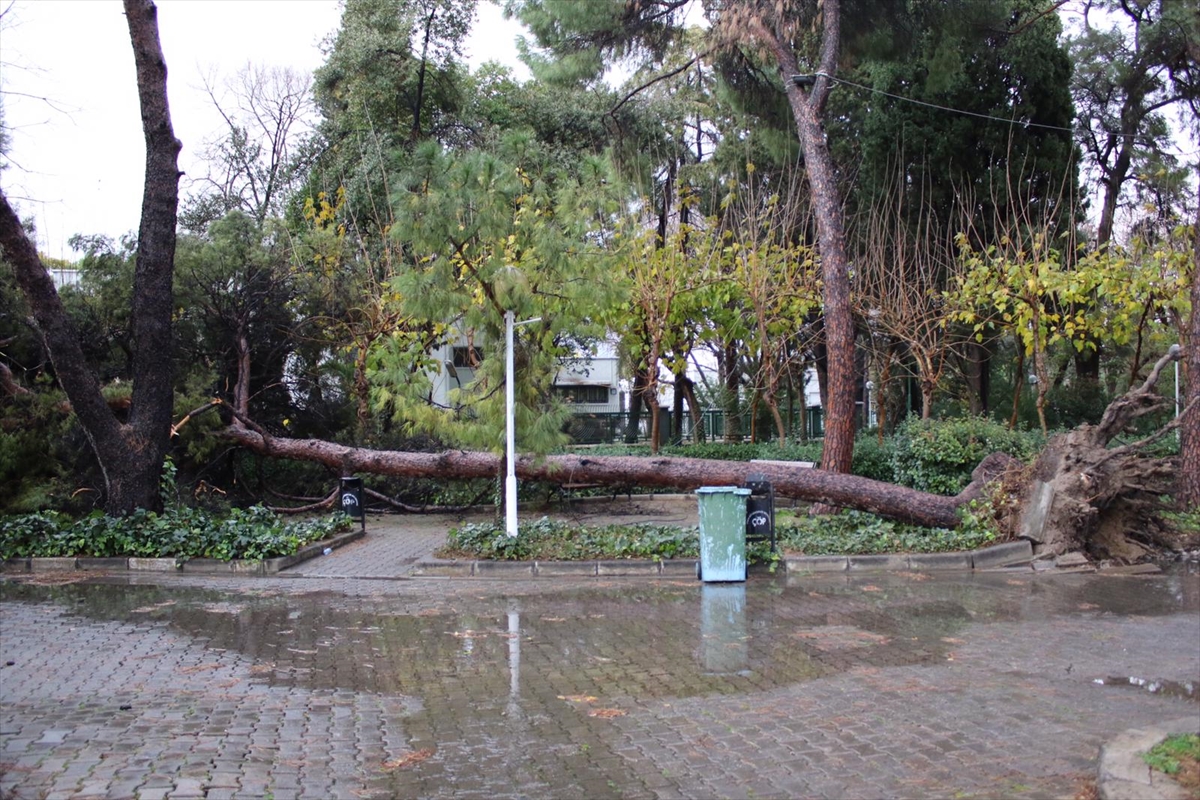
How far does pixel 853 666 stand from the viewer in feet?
24.1

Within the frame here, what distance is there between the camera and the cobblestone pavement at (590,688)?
516 centimetres

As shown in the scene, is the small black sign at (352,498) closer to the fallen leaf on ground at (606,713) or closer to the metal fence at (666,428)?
the fallen leaf on ground at (606,713)

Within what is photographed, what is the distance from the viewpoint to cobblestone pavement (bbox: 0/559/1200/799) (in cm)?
516

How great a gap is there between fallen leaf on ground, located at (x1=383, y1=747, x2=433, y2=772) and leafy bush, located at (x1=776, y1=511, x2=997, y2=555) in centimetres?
744

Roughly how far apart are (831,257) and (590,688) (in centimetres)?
1021

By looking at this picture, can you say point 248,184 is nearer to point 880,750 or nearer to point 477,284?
point 477,284

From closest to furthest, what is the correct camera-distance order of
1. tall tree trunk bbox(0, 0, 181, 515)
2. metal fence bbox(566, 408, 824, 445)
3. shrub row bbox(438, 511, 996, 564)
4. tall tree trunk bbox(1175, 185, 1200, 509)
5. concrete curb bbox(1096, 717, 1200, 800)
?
1. concrete curb bbox(1096, 717, 1200, 800)
2. shrub row bbox(438, 511, 996, 564)
3. tall tree trunk bbox(0, 0, 181, 515)
4. tall tree trunk bbox(1175, 185, 1200, 509)
5. metal fence bbox(566, 408, 824, 445)

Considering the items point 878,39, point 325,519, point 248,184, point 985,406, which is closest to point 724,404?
point 985,406

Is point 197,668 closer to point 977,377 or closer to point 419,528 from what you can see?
point 419,528

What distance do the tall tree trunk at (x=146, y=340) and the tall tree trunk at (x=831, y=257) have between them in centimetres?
908

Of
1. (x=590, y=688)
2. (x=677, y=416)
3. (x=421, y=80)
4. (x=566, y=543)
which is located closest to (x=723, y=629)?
(x=590, y=688)

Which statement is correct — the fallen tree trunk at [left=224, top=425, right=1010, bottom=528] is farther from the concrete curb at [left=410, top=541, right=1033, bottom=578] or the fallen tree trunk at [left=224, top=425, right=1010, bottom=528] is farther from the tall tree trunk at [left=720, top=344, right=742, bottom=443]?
Result: the tall tree trunk at [left=720, top=344, right=742, bottom=443]

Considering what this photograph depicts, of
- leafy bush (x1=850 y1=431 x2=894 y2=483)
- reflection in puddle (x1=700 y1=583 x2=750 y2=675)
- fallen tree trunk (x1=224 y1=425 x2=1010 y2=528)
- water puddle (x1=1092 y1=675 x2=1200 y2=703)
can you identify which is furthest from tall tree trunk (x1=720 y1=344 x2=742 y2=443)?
water puddle (x1=1092 y1=675 x2=1200 y2=703)

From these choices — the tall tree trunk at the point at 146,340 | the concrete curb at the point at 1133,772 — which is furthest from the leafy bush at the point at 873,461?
the concrete curb at the point at 1133,772
